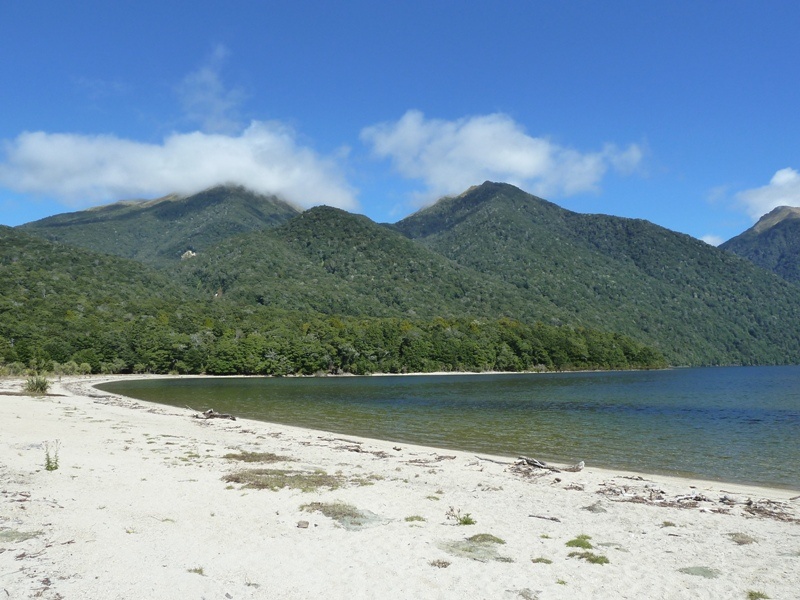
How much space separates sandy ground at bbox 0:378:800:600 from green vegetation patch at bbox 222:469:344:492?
155 mm

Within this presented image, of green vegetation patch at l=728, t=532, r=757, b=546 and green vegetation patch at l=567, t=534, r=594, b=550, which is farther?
green vegetation patch at l=728, t=532, r=757, b=546

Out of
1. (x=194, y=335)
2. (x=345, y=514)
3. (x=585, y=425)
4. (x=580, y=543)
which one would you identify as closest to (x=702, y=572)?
(x=580, y=543)

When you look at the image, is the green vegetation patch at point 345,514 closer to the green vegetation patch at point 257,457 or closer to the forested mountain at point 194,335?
the green vegetation patch at point 257,457

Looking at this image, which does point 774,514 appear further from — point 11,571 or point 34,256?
point 34,256

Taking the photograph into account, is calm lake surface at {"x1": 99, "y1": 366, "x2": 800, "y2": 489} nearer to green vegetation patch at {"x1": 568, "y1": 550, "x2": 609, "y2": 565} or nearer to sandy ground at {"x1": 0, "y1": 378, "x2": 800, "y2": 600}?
sandy ground at {"x1": 0, "y1": 378, "x2": 800, "y2": 600}

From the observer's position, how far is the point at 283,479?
18.0 m

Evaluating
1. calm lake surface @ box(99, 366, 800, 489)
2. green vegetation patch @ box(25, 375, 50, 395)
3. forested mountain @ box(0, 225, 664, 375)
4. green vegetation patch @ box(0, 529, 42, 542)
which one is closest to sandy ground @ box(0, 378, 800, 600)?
green vegetation patch @ box(0, 529, 42, 542)

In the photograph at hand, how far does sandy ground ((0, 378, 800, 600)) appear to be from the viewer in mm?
9484

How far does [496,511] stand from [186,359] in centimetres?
11506

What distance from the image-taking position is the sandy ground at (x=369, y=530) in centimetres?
948

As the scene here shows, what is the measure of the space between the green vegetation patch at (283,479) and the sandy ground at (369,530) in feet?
0.51

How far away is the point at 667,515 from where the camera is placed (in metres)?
14.9

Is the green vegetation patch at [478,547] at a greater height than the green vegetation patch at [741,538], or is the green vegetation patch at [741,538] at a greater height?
the green vegetation patch at [478,547]

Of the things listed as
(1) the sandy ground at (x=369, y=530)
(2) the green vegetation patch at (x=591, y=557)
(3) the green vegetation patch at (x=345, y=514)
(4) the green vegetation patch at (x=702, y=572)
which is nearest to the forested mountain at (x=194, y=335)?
(1) the sandy ground at (x=369, y=530)
